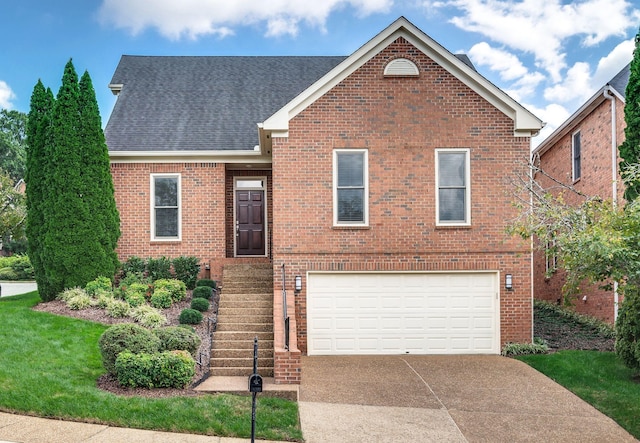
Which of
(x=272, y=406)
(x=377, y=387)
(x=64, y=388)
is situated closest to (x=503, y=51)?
(x=377, y=387)

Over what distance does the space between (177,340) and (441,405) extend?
440 cm

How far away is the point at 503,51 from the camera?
757 inches

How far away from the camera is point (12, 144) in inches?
1773

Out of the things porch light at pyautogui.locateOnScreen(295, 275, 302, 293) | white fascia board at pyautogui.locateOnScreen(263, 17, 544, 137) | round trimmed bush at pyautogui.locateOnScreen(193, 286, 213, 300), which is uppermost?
white fascia board at pyautogui.locateOnScreen(263, 17, 544, 137)

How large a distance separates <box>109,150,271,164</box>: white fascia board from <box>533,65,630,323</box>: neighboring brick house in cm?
729

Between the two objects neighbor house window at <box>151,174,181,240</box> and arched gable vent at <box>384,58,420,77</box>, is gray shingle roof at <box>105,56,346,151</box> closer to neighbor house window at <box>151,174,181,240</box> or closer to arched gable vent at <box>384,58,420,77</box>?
neighbor house window at <box>151,174,181,240</box>

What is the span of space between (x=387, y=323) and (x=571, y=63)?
13673 mm

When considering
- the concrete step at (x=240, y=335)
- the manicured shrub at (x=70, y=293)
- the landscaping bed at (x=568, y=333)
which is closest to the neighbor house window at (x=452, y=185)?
the landscaping bed at (x=568, y=333)

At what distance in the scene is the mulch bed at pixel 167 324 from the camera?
27.5ft

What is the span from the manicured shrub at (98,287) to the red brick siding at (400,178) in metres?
4.21

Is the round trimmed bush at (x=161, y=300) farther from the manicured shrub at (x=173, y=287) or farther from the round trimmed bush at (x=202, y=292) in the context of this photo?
the round trimmed bush at (x=202, y=292)

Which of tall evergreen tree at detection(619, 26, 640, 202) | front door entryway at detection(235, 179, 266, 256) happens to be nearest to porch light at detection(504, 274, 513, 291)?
tall evergreen tree at detection(619, 26, 640, 202)

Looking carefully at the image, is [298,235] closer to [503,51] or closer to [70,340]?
[70,340]

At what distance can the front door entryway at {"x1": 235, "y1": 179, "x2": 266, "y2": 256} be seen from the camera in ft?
52.5
